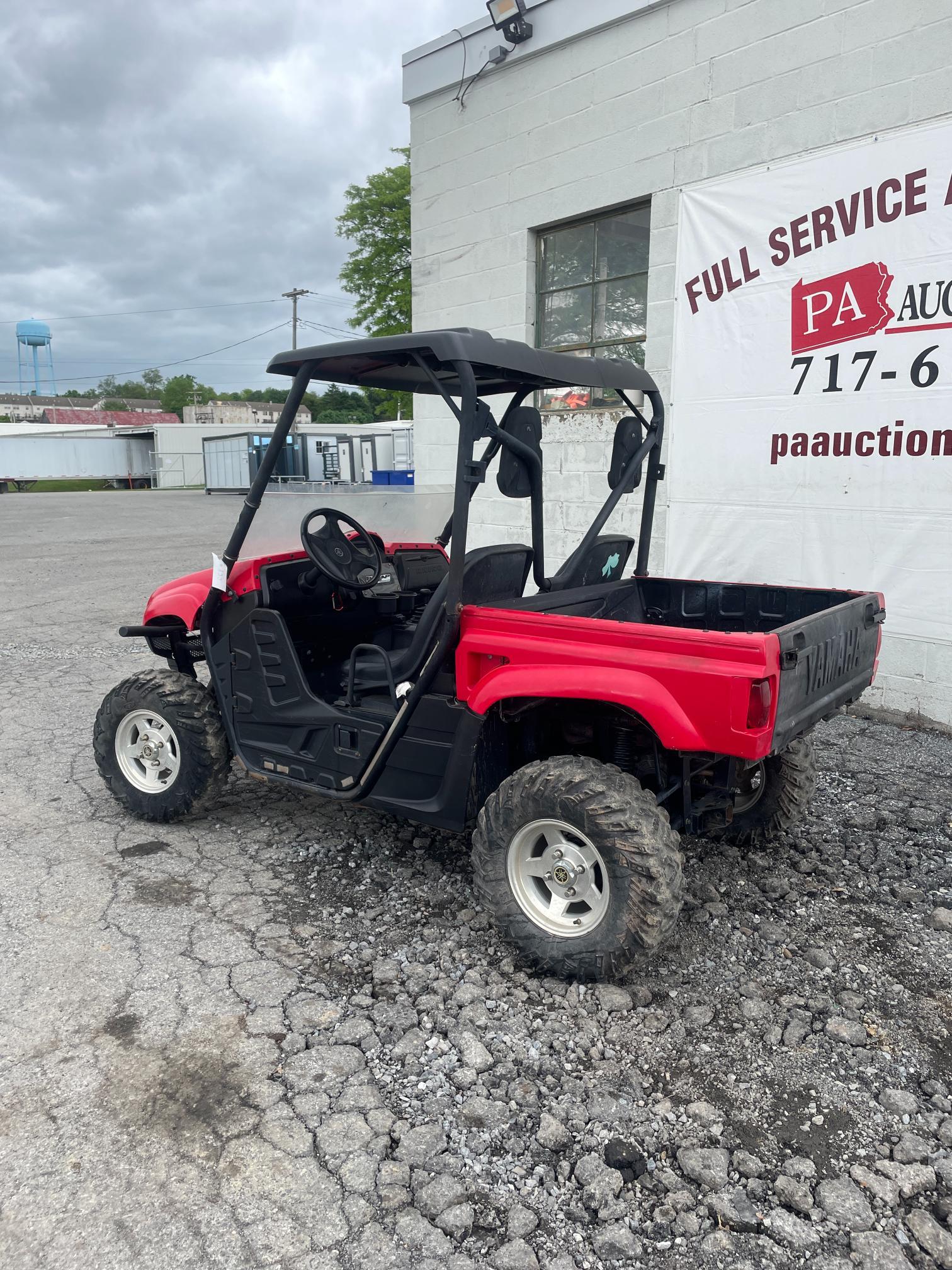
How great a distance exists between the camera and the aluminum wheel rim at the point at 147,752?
4070 millimetres

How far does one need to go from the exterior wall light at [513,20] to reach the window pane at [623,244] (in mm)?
1480

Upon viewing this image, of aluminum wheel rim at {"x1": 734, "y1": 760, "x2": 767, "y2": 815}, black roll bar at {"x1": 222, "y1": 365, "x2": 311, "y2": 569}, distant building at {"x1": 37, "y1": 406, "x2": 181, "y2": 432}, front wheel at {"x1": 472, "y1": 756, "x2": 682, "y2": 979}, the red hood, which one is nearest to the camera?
front wheel at {"x1": 472, "y1": 756, "x2": 682, "y2": 979}

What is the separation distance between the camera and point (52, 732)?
551 centimetres

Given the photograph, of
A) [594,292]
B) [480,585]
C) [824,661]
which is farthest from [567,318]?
[824,661]

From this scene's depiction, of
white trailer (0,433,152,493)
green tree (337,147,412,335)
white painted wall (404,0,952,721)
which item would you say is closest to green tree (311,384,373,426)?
white trailer (0,433,152,493)

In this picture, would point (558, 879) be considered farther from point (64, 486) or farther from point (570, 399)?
point (64, 486)

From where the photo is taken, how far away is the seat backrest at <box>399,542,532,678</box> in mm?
3180

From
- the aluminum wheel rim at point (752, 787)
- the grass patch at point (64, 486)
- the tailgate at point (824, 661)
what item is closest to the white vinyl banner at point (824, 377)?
the tailgate at point (824, 661)

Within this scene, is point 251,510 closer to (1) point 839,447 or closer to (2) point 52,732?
(2) point 52,732

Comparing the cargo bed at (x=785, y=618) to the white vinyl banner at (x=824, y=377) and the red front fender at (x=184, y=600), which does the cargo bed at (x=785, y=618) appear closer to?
the red front fender at (x=184, y=600)

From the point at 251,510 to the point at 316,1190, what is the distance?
2398 millimetres

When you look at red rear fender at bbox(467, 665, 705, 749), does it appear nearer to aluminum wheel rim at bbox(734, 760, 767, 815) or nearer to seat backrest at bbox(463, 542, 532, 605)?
seat backrest at bbox(463, 542, 532, 605)

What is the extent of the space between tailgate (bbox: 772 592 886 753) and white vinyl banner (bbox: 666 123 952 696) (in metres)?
2.11

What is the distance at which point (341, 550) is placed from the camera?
3939 mm
